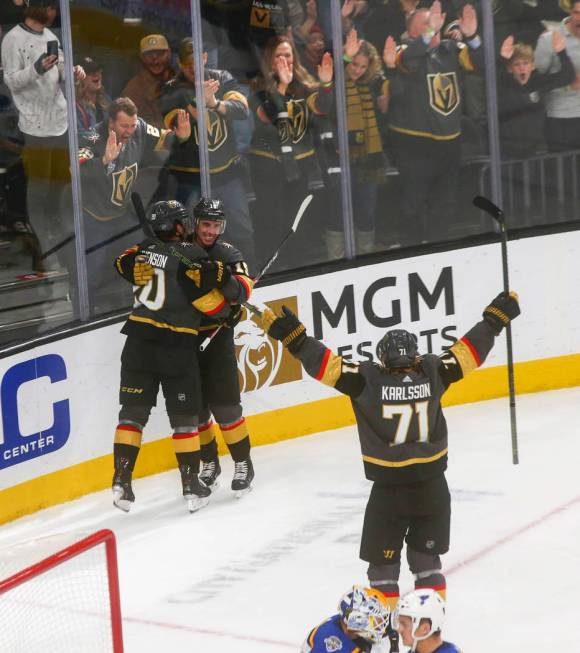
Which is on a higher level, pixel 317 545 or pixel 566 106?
pixel 566 106

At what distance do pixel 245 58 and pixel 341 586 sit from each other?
3474 millimetres

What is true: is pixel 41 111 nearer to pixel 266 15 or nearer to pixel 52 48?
pixel 52 48

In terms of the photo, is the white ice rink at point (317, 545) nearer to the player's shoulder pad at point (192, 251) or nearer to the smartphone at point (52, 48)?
the player's shoulder pad at point (192, 251)

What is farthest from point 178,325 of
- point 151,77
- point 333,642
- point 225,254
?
point 333,642

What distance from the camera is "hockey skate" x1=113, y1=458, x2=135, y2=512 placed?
6.38 metres

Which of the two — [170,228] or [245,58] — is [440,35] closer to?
[245,58]

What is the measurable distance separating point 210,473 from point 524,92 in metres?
3.50

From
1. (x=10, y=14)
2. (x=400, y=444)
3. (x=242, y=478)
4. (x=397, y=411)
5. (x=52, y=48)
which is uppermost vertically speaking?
(x=10, y=14)

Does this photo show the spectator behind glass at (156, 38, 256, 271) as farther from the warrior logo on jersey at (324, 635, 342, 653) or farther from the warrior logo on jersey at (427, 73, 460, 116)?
the warrior logo on jersey at (324, 635, 342, 653)

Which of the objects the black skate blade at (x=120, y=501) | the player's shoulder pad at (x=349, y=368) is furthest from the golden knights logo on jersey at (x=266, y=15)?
the player's shoulder pad at (x=349, y=368)

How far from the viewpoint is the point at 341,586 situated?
18.0ft

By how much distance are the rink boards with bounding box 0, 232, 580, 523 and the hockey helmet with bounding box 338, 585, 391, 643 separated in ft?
10.2

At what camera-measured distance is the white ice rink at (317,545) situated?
5.05 m

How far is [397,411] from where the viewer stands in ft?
14.9
